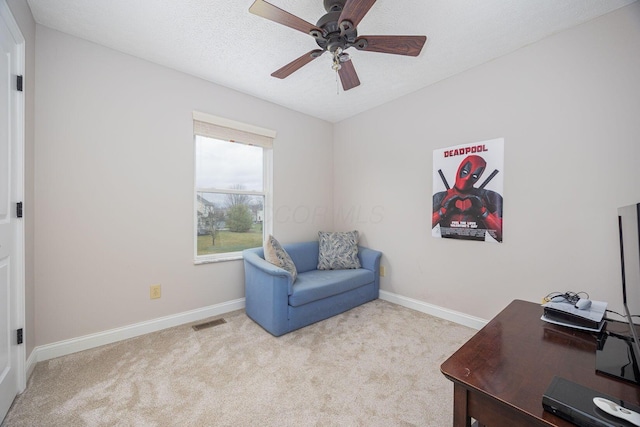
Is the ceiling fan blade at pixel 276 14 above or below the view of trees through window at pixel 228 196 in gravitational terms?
above

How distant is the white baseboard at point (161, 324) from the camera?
1.99m

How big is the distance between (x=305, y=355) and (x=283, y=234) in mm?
1677

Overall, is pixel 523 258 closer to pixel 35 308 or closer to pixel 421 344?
pixel 421 344

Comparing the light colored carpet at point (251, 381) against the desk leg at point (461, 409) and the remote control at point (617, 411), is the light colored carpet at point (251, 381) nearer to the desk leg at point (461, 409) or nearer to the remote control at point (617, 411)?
the desk leg at point (461, 409)

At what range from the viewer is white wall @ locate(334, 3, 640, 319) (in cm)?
185

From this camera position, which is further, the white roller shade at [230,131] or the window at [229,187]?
the window at [229,187]

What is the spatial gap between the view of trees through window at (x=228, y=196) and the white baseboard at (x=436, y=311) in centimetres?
181

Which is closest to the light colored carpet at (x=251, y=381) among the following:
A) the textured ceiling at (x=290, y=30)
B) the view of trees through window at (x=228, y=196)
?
the view of trees through window at (x=228, y=196)

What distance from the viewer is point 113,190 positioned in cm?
227

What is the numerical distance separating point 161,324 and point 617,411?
298cm

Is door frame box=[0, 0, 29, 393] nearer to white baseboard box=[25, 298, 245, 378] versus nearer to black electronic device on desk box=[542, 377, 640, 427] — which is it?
white baseboard box=[25, 298, 245, 378]

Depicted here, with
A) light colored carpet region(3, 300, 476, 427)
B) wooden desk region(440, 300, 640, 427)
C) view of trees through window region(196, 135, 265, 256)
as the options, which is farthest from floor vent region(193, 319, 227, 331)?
wooden desk region(440, 300, 640, 427)

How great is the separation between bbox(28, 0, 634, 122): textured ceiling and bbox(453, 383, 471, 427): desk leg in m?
2.19

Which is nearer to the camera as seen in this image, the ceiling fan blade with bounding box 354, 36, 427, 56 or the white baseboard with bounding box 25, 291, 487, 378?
the ceiling fan blade with bounding box 354, 36, 427, 56
